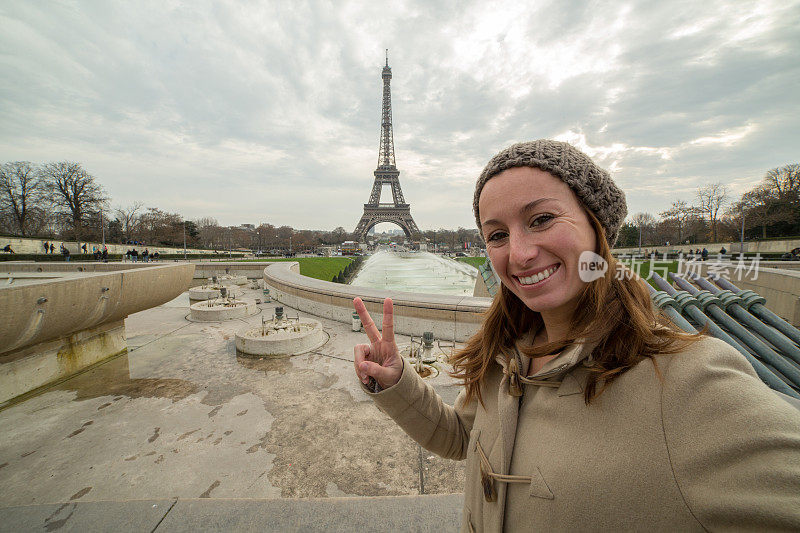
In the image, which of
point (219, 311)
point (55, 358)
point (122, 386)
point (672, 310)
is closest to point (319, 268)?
point (219, 311)

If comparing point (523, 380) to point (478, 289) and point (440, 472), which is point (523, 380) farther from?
point (478, 289)

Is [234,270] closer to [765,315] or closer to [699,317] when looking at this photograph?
[699,317]

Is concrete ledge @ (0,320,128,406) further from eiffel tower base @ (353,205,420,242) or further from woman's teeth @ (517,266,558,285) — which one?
eiffel tower base @ (353,205,420,242)

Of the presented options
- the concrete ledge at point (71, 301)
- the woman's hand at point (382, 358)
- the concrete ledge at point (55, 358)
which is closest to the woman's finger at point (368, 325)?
the woman's hand at point (382, 358)

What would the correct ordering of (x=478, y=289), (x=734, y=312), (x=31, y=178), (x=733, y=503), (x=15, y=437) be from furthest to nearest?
(x=31, y=178) → (x=478, y=289) → (x=15, y=437) → (x=734, y=312) → (x=733, y=503)

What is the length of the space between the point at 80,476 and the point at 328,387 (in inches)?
110

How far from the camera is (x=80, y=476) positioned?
10.4ft

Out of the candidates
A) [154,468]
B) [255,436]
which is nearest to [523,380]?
[255,436]

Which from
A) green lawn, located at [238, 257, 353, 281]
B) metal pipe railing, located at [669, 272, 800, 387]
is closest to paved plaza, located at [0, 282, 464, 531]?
metal pipe railing, located at [669, 272, 800, 387]

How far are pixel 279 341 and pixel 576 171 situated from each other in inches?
250

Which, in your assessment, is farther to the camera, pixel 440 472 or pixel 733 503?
pixel 440 472

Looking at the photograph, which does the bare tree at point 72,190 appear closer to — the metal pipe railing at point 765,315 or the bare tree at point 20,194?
the bare tree at point 20,194

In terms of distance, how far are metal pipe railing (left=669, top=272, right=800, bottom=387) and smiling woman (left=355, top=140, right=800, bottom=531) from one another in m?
1.07

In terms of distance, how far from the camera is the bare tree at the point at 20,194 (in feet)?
133
